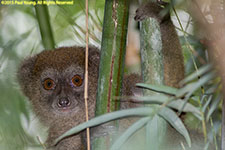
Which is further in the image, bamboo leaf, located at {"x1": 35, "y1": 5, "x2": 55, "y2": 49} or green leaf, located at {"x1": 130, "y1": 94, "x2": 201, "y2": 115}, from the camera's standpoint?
bamboo leaf, located at {"x1": 35, "y1": 5, "x2": 55, "y2": 49}

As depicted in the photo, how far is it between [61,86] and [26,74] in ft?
1.91

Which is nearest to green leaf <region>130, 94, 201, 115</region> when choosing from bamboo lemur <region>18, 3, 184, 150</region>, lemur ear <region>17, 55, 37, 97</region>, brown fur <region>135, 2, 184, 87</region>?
brown fur <region>135, 2, 184, 87</region>

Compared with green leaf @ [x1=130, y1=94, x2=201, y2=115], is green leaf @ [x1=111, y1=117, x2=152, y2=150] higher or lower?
lower

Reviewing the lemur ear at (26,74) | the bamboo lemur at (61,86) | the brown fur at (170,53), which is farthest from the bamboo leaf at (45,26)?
the brown fur at (170,53)

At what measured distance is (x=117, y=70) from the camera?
2.09 m

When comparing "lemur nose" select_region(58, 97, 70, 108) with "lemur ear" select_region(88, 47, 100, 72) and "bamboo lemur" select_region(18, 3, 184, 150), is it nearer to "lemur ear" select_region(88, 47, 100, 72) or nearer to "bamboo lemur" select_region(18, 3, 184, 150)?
"bamboo lemur" select_region(18, 3, 184, 150)

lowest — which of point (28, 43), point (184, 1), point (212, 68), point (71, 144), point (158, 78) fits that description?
point (71, 144)

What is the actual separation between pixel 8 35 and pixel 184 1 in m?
2.62

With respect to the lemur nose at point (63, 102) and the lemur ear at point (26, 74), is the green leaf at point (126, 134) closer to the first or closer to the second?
the lemur nose at point (63, 102)

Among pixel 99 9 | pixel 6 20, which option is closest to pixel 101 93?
pixel 99 9

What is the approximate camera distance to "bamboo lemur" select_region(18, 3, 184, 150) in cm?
339

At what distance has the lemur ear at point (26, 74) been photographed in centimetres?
379

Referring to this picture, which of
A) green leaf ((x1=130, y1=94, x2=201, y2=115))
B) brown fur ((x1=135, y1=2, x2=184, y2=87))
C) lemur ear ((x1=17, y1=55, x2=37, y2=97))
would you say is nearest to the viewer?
green leaf ((x1=130, y1=94, x2=201, y2=115))

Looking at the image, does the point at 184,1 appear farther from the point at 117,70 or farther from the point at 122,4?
the point at 117,70
